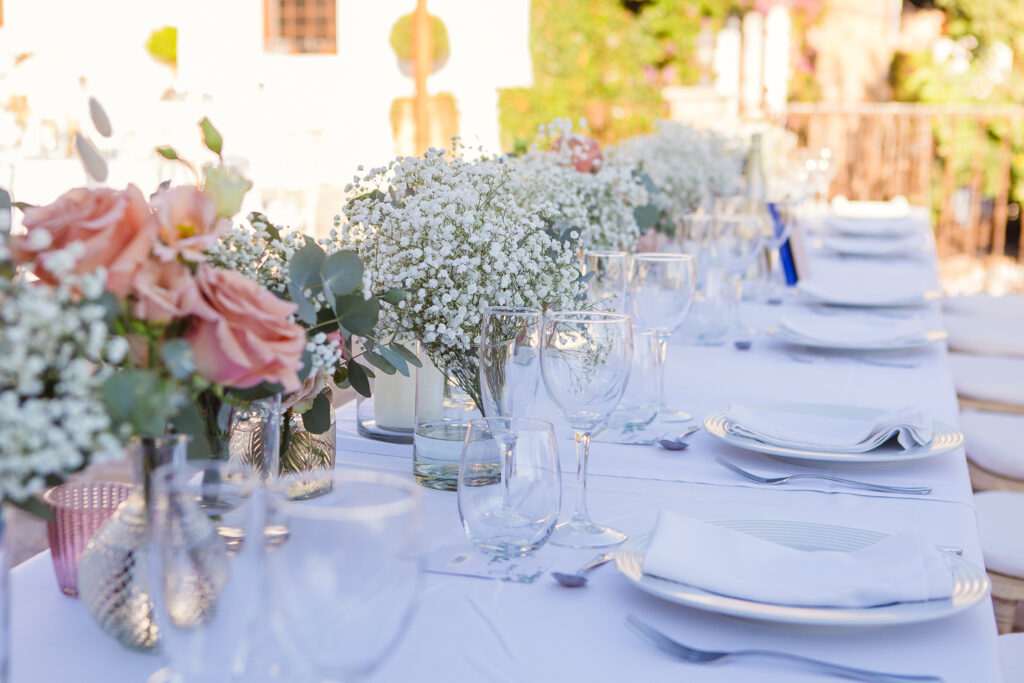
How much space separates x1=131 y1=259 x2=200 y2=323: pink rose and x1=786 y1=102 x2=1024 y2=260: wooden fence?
357 inches

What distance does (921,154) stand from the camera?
9.57m

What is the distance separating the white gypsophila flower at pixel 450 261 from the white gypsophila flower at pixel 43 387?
0.56 meters

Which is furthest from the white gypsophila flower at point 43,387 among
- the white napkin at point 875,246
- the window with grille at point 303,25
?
the window with grille at point 303,25

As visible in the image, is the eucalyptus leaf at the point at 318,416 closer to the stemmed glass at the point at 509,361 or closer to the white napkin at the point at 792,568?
the stemmed glass at the point at 509,361

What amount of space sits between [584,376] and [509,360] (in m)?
0.09

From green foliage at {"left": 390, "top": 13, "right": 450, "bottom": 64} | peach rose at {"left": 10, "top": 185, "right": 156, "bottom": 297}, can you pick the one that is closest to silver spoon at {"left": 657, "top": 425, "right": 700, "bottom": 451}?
peach rose at {"left": 10, "top": 185, "right": 156, "bottom": 297}

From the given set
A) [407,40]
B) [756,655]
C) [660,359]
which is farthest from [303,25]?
[756,655]

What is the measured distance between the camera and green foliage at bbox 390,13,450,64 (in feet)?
28.1

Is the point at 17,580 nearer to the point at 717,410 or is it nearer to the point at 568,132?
the point at 717,410

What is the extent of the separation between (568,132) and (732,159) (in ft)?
4.77

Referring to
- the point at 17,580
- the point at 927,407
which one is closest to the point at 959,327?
the point at 927,407

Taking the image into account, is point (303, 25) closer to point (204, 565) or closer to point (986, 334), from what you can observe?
point (986, 334)

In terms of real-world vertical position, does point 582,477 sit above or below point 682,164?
below

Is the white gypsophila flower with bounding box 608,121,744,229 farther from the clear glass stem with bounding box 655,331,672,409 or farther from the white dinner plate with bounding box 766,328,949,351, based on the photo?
the clear glass stem with bounding box 655,331,672,409
